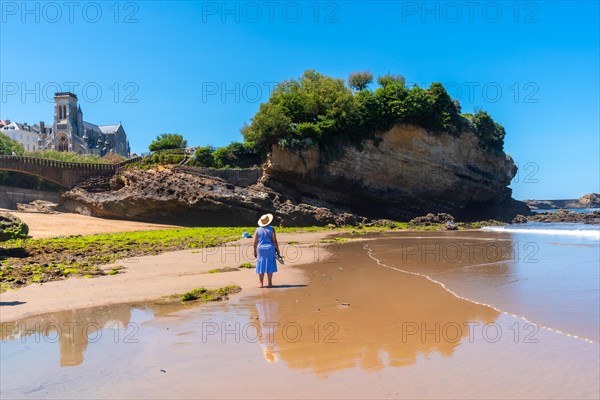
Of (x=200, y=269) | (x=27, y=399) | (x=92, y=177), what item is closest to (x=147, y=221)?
(x=92, y=177)

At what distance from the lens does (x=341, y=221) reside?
34.0m

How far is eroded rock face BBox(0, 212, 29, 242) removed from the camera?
1925 centimetres

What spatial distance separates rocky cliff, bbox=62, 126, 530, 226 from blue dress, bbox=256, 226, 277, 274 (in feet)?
76.0

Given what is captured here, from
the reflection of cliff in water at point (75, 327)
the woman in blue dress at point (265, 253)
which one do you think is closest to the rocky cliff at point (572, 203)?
the woman in blue dress at point (265, 253)

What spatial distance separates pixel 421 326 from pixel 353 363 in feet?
5.91

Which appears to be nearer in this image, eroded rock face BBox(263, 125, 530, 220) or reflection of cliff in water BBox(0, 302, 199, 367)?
reflection of cliff in water BBox(0, 302, 199, 367)

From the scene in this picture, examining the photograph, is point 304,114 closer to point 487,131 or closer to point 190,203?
point 190,203

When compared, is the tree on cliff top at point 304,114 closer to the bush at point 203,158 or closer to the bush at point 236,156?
the bush at point 236,156

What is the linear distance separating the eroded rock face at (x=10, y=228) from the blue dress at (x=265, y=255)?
1482cm

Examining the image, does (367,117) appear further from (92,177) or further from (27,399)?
(27,399)

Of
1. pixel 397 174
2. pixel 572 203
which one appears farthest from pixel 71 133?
pixel 572 203

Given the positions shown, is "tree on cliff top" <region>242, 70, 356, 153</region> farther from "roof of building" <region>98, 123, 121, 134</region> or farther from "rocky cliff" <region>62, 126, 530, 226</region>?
"roof of building" <region>98, 123, 121, 134</region>

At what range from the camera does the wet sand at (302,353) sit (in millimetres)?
4039

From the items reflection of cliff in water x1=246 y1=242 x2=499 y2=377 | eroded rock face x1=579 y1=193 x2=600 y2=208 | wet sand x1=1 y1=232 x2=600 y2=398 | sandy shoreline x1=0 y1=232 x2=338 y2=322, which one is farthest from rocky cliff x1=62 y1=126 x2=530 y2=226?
eroded rock face x1=579 y1=193 x2=600 y2=208
